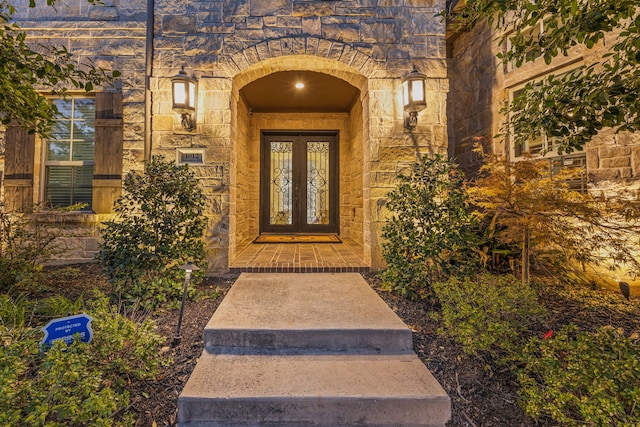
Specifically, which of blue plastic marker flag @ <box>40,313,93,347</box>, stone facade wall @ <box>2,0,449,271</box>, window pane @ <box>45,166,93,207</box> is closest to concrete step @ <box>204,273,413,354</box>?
blue plastic marker flag @ <box>40,313,93,347</box>

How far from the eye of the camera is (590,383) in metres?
1.43

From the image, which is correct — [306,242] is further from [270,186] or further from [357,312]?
[357,312]

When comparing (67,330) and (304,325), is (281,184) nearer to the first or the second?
(304,325)

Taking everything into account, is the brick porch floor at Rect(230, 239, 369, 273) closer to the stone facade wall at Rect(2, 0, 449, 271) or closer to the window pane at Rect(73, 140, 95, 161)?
the stone facade wall at Rect(2, 0, 449, 271)

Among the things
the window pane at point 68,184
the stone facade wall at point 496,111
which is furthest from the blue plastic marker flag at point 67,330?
the stone facade wall at point 496,111

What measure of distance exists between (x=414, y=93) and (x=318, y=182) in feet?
10.3

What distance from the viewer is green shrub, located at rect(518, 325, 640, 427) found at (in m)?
1.24

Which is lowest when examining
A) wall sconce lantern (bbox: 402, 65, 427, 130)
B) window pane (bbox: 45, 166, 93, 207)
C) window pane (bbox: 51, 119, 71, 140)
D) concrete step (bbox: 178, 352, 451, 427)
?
concrete step (bbox: 178, 352, 451, 427)

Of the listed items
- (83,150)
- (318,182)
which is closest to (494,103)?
(318,182)

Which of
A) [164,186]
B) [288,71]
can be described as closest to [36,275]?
[164,186]

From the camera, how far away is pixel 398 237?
303 cm

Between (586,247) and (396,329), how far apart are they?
7.94 ft

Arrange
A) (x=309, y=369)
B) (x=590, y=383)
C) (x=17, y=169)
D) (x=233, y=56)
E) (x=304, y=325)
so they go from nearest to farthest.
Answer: (x=590, y=383)
(x=309, y=369)
(x=304, y=325)
(x=233, y=56)
(x=17, y=169)

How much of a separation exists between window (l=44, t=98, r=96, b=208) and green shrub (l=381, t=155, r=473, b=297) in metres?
4.18
